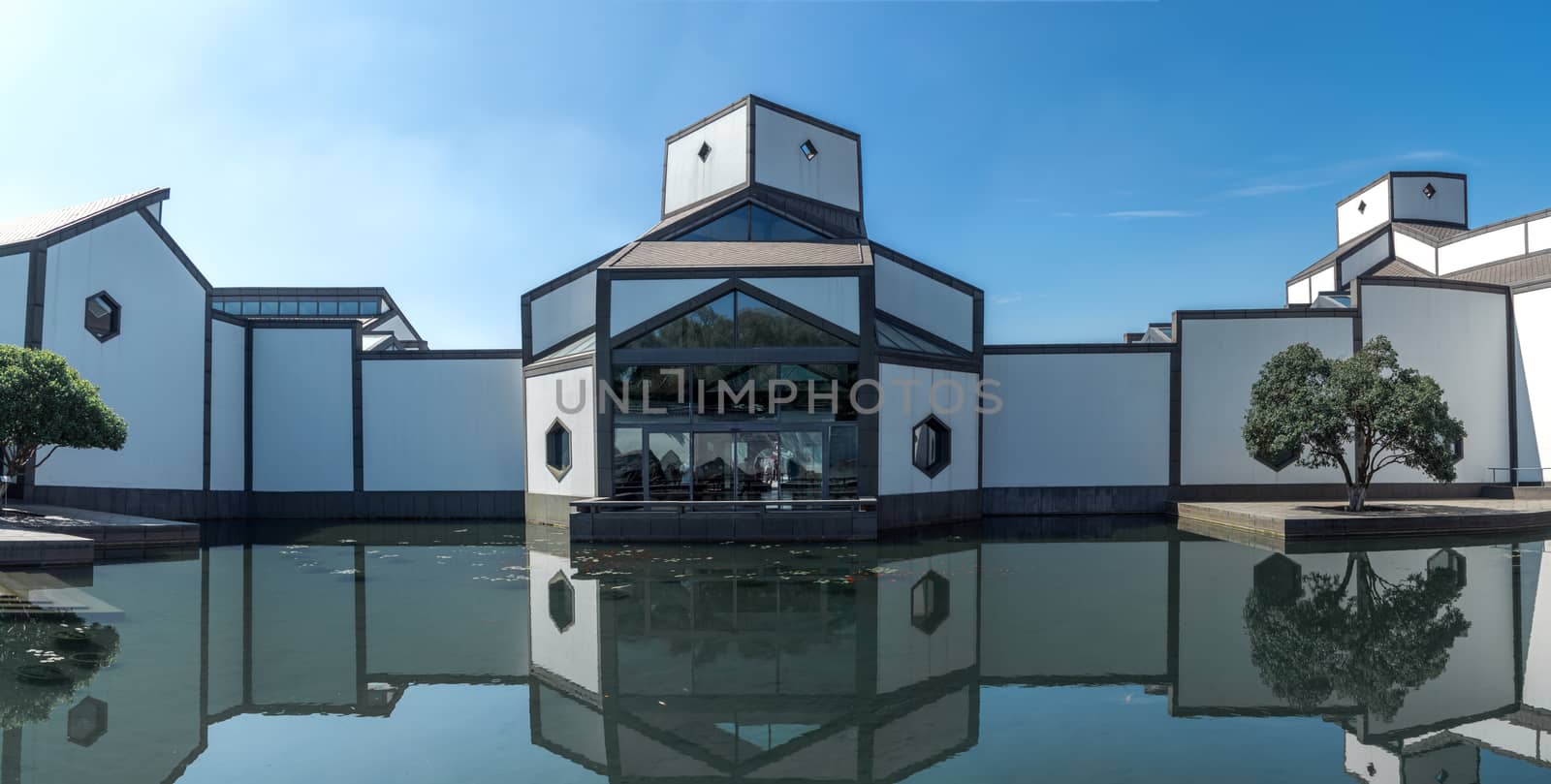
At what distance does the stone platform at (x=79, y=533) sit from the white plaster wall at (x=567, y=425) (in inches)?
323

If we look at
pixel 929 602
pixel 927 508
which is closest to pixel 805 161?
pixel 927 508

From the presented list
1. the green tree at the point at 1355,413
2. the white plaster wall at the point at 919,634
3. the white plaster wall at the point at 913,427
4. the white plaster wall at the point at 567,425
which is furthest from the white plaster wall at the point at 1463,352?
the white plaster wall at the point at 567,425

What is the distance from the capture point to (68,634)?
31.9ft

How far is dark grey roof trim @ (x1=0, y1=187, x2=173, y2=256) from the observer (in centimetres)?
2080

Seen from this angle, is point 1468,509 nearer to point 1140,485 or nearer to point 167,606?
point 1140,485

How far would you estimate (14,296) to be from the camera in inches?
816

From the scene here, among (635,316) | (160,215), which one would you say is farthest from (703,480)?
(160,215)

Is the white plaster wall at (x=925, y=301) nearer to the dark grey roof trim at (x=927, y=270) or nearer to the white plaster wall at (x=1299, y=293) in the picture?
the dark grey roof trim at (x=927, y=270)

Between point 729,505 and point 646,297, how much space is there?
18.6ft

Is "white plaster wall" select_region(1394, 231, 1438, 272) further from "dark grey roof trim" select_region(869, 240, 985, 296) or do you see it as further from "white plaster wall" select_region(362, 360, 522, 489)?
"white plaster wall" select_region(362, 360, 522, 489)

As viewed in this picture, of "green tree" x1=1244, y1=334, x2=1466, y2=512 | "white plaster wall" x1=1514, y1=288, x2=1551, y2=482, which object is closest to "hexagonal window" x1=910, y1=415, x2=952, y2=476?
"green tree" x1=1244, y1=334, x2=1466, y2=512

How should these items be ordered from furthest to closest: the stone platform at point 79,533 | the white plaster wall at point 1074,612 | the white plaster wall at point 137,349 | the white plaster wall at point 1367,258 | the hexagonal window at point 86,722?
the white plaster wall at point 1367,258, the white plaster wall at point 137,349, the stone platform at point 79,533, the white plaster wall at point 1074,612, the hexagonal window at point 86,722

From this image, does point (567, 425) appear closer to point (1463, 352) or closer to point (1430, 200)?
point (1463, 352)

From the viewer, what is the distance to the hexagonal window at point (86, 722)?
21.1 feet
